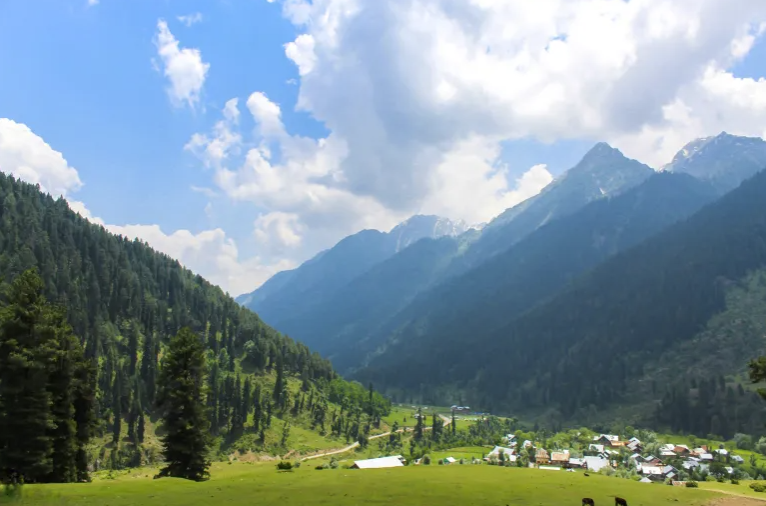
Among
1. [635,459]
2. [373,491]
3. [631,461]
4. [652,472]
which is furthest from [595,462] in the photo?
[373,491]

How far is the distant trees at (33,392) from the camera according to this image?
5381 cm

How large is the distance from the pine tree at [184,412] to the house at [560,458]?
392ft

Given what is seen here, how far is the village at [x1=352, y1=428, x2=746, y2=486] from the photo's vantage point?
450 ft

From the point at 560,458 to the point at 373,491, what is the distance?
126m

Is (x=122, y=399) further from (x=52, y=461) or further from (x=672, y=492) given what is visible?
(x=672, y=492)

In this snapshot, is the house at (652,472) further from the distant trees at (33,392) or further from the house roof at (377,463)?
the distant trees at (33,392)

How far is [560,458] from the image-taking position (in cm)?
16025

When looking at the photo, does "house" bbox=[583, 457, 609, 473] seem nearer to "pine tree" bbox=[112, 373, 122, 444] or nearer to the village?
the village

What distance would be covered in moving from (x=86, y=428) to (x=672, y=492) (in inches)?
2784

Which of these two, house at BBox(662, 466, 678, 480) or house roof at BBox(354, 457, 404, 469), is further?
house at BBox(662, 466, 678, 480)

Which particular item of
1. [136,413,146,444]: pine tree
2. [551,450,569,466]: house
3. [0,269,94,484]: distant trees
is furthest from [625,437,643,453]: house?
[0,269,94,484]: distant trees

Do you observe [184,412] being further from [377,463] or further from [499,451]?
[499,451]

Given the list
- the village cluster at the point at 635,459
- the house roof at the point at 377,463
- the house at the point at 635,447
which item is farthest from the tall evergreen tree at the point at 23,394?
the house at the point at 635,447

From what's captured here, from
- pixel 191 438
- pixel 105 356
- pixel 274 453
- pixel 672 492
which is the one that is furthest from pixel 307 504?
pixel 105 356
